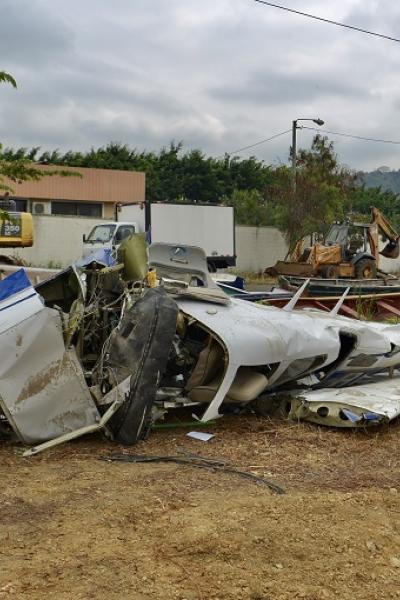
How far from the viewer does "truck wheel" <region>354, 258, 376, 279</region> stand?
2186 cm

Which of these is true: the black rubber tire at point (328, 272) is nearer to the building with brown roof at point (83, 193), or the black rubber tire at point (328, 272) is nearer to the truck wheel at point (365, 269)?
the truck wheel at point (365, 269)

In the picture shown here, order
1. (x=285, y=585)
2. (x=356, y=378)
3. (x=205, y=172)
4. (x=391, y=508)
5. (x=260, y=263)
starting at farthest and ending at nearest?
(x=205, y=172), (x=260, y=263), (x=356, y=378), (x=391, y=508), (x=285, y=585)

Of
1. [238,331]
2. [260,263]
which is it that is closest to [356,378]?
[238,331]

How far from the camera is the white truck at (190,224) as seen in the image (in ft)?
79.5

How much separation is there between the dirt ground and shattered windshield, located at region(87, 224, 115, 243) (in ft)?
54.0

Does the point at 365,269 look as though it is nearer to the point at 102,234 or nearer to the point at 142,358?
the point at 102,234

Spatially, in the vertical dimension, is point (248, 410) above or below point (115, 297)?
below

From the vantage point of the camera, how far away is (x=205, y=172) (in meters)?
48.7

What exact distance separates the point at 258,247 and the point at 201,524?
28.3 m

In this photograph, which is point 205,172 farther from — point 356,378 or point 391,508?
point 391,508

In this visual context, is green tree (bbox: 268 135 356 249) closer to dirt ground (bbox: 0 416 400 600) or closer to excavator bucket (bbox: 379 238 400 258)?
excavator bucket (bbox: 379 238 400 258)

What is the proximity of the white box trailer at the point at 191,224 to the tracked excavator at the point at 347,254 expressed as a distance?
11.5 feet

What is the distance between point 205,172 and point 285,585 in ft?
153

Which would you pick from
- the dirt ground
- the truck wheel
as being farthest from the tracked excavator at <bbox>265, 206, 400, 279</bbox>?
the dirt ground
